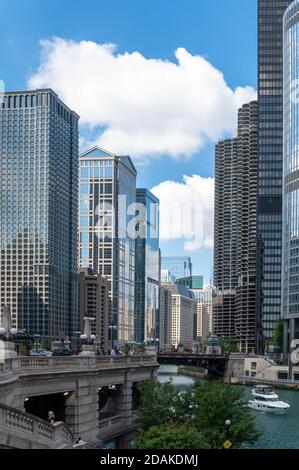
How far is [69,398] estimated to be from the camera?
35.7 m

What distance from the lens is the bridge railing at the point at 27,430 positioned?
18.8 metres

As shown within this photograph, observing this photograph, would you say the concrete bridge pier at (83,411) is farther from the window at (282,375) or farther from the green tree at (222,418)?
the window at (282,375)

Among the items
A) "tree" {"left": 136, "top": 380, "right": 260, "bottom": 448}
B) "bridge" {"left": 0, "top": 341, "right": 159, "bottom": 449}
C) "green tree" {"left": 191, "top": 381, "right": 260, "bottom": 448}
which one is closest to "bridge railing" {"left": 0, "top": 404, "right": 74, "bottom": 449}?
"bridge" {"left": 0, "top": 341, "right": 159, "bottom": 449}

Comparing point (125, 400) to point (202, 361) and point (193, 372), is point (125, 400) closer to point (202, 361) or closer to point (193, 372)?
point (202, 361)

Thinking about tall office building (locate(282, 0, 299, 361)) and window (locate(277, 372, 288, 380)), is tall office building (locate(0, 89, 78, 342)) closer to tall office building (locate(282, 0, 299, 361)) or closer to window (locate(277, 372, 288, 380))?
A: tall office building (locate(282, 0, 299, 361))

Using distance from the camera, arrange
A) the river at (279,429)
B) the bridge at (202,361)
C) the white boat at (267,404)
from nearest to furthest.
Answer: the river at (279,429), the white boat at (267,404), the bridge at (202,361)

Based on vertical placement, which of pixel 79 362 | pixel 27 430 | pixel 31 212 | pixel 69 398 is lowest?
pixel 69 398

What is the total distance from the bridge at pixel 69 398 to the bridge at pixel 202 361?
253 ft

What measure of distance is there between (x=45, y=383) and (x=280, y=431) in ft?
121

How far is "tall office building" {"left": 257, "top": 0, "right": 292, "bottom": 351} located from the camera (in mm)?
187625

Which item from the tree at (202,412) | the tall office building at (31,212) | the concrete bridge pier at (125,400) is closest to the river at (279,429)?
the tree at (202,412)

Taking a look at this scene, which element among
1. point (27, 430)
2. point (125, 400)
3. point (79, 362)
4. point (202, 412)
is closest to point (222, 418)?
point (202, 412)

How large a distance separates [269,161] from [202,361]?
66758mm
